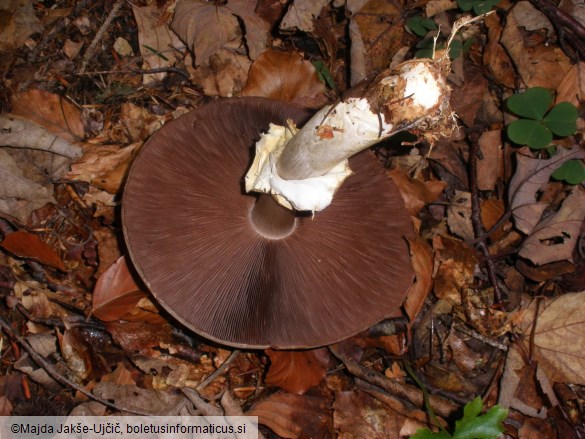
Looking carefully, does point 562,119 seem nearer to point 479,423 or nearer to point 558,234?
point 558,234

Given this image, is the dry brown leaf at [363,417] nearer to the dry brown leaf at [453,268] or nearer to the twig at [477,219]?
the dry brown leaf at [453,268]

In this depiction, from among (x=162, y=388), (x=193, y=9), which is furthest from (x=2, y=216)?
(x=193, y=9)

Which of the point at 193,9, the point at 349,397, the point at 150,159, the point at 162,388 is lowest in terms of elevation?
the point at 349,397

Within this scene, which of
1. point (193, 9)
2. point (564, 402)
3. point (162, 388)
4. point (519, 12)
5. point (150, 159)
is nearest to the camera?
point (150, 159)

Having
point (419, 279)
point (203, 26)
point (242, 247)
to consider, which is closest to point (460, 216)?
point (419, 279)

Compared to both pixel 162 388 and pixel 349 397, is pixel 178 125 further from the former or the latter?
pixel 349 397

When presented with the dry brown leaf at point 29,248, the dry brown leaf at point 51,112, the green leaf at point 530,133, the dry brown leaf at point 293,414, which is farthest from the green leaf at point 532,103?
the dry brown leaf at point 29,248

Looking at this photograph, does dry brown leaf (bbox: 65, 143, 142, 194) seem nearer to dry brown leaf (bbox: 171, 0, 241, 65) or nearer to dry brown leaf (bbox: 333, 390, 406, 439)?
dry brown leaf (bbox: 171, 0, 241, 65)
